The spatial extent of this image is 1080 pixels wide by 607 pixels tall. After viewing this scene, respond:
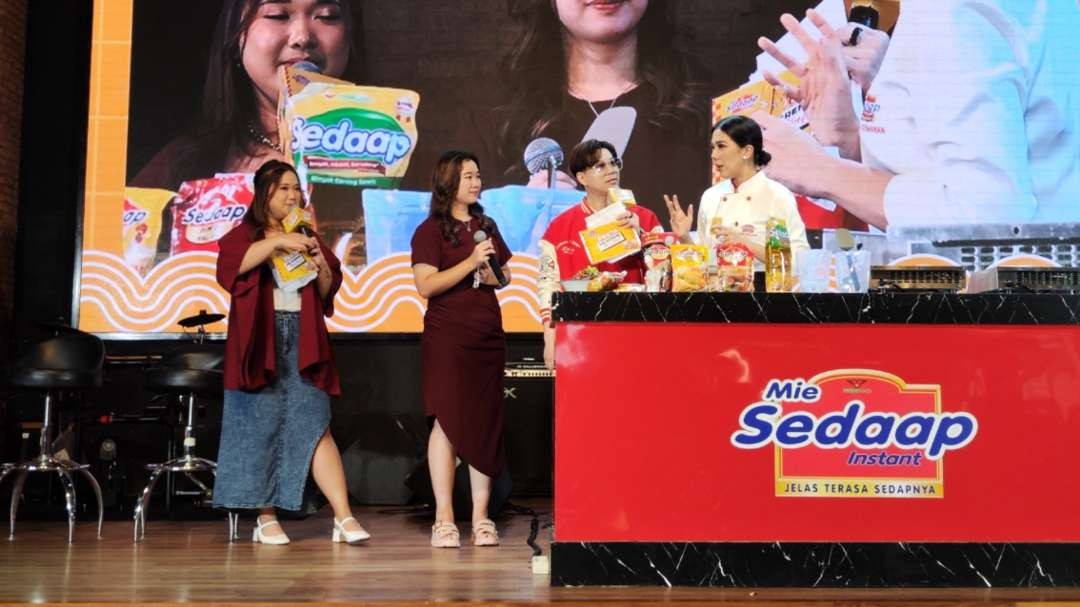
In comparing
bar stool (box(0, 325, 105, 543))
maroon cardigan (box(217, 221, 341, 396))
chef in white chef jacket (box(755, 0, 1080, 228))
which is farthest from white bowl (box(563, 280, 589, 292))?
chef in white chef jacket (box(755, 0, 1080, 228))

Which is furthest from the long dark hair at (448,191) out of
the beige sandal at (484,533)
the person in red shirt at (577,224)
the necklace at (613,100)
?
the necklace at (613,100)

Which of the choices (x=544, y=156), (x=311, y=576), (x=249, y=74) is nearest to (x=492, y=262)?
(x=311, y=576)

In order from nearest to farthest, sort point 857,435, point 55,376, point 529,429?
point 857,435 < point 55,376 < point 529,429

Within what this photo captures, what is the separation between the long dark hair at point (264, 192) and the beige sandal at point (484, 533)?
1.35 metres

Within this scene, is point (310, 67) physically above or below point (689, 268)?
above

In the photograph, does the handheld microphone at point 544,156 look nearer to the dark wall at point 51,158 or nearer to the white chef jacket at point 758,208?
the white chef jacket at point 758,208

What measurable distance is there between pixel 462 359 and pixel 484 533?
633 mm

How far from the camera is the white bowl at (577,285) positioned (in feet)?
10.3

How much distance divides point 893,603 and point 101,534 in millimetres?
3148

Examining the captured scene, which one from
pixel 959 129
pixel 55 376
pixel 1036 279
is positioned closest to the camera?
pixel 1036 279

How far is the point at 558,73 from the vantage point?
6.16 metres

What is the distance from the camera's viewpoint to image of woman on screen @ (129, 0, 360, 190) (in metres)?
6.13

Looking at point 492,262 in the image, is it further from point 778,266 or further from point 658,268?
point 778,266

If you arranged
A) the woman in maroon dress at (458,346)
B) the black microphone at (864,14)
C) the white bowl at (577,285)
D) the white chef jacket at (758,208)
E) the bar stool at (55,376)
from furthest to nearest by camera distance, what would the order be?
1. the black microphone at (864,14)
2. the bar stool at (55,376)
3. the woman in maroon dress at (458,346)
4. the white chef jacket at (758,208)
5. the white bowl at (577,285)
